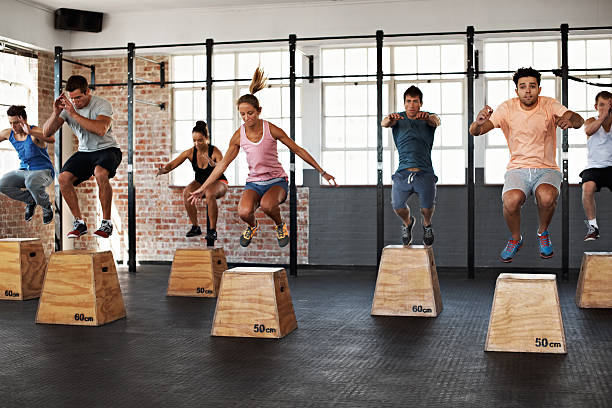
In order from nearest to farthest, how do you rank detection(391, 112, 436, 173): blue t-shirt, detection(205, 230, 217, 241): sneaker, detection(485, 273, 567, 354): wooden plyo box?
detection(485, 273, 567, 354): wooden plyo box < detection(391, 112, 436, 173): blue t-shirt < detection(205, 230, 217, 241): sneaker

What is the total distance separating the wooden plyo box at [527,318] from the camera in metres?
4.06

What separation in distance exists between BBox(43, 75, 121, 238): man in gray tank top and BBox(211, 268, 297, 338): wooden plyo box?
2.11m

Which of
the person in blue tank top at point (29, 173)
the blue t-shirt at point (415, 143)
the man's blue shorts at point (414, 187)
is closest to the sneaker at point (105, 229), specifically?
the person in blue tank top at point (29, 173)

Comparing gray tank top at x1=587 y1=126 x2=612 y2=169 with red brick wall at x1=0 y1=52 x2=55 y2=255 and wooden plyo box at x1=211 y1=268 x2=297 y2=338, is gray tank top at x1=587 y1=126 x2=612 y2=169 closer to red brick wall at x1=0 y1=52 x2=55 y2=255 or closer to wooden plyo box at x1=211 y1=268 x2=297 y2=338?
wooden plyo box at x1=211 y1=268 x2=297 y2=338

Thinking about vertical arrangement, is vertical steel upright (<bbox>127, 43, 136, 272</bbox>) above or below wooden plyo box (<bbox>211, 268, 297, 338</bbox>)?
above

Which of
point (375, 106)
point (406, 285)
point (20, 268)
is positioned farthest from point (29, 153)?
point (406, 285)

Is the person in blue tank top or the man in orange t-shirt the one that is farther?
the person in blue tank top

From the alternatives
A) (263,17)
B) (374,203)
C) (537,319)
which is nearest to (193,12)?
(263,17)

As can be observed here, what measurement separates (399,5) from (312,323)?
563 cm

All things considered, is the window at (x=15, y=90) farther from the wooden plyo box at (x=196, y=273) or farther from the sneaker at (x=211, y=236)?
the wooden plyo box at (x=196, y=273)

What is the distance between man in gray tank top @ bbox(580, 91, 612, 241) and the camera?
6801 millimetres

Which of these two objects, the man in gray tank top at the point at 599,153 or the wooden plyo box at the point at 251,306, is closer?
the wooden plyo box at the point at 251,306

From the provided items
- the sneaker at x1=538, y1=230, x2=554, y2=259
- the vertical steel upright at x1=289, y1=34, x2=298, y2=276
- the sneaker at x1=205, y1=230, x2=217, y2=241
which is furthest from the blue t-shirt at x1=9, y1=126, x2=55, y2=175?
the sneaker at x1=538, y1=230, x2=554, y2=259

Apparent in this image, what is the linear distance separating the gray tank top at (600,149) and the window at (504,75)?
208 centimetres
